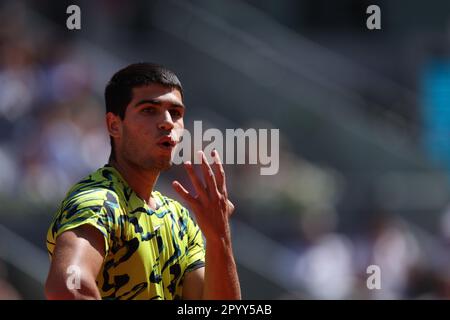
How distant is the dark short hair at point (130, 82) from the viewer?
4285mm

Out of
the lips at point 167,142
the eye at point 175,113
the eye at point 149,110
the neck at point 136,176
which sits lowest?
the neck at point 136,176

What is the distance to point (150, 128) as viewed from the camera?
4230mm

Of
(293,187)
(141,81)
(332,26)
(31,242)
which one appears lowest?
(141,81)

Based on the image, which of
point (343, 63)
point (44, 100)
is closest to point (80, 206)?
point (44, 100)

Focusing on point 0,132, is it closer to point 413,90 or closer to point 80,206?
point 413,90

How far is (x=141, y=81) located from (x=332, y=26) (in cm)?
1025

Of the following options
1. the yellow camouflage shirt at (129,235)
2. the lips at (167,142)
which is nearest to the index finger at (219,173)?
the lips at (167,142)

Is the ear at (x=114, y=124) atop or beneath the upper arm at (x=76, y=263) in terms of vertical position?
atop

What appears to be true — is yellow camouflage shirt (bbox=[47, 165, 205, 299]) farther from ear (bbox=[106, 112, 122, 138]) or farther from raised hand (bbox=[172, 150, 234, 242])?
raised hand (bbox=[172, 150, 234, 242])

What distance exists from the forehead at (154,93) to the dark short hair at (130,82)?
0.05ft

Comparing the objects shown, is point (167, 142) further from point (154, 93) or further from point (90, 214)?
point (90, 214)

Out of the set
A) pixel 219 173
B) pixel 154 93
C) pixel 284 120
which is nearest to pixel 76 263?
pixel 219 173

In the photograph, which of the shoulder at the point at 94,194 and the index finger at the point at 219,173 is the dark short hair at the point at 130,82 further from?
the index finger at the point at 219,173

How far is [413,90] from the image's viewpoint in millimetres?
13781
